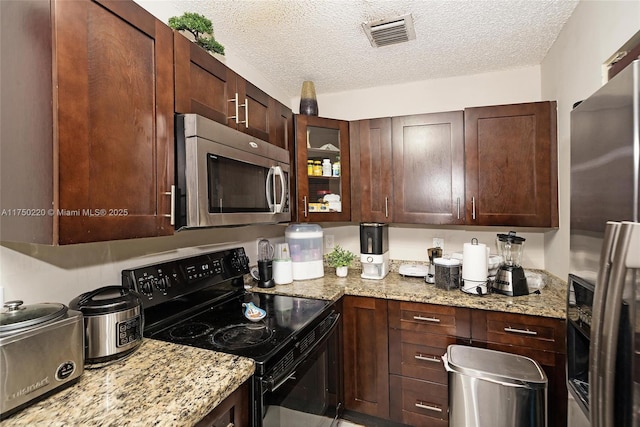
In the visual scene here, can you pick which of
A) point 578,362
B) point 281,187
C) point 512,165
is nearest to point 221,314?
point 281,187

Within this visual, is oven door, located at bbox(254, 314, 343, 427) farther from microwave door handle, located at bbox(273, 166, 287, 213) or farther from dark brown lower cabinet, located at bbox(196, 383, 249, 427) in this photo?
microwave door handle, located at bbox(273, 166, 287, 213)

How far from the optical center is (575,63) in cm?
166

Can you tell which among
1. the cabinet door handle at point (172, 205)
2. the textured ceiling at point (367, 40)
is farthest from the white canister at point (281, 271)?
the textured ceiling at point (367, 40)

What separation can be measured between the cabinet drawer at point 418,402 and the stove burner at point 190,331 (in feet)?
3.96

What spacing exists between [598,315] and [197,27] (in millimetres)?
1705

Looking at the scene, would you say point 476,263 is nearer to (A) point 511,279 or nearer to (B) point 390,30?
(A) point 511,279

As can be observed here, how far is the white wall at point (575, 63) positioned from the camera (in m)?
1.25

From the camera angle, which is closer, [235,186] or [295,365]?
[295,365]

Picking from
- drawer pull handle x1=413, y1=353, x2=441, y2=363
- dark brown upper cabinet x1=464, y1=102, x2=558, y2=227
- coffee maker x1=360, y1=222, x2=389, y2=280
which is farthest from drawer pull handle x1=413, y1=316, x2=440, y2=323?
dark brown upper cabinet x1=464, y1=102, x2=558, y2=227

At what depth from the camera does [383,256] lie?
7.36ft

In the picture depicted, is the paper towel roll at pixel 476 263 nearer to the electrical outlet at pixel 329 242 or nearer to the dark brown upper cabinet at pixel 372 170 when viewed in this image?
the dark brown upper cabinet at pixel 372 170

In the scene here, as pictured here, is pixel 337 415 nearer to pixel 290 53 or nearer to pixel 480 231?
pixel 480 231

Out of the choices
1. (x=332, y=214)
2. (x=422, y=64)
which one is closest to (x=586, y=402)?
(x=332, y=214)

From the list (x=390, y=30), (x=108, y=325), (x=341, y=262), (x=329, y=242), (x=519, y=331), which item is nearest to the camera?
(x=108, y=325)
